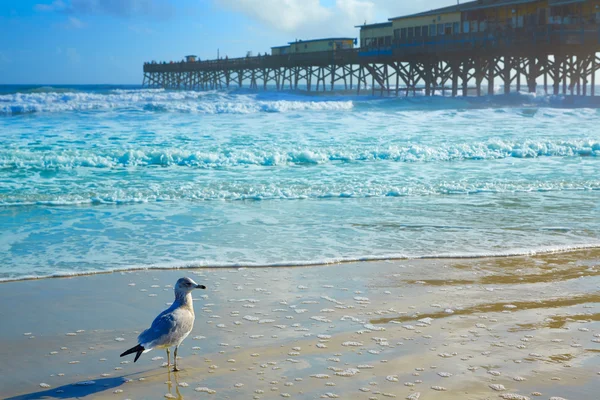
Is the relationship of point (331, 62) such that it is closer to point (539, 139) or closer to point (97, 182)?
point (539, 139)

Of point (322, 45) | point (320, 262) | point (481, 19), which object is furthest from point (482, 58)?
point (320, 262)

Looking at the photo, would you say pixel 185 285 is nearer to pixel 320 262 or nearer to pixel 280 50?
pixel 320 262

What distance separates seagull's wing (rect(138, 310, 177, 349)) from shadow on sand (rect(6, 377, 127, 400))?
319 mm

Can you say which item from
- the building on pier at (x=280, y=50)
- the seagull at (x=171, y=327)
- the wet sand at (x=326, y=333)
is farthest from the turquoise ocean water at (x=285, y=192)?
the building on pier at (x=280, y=50)

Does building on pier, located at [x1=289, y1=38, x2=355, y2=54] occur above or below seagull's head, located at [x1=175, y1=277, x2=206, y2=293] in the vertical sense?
above

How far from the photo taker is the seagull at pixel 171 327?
153 inches

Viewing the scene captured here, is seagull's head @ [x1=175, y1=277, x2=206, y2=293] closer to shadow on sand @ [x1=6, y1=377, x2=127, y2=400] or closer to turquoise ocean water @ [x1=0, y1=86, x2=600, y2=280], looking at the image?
shadow on sand @ [x1=6, y1=377, x2=127, y2=400]

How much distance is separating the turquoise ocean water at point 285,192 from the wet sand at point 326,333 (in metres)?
0.70

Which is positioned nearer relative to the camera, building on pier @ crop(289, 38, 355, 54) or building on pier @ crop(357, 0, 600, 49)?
building on pier @ crop(357, 0, 600, 49)

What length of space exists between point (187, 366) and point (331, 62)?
46.3 meters

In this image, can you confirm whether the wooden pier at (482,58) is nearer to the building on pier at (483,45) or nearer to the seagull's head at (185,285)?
the building on pier at (483,45)

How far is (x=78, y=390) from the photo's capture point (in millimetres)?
3924

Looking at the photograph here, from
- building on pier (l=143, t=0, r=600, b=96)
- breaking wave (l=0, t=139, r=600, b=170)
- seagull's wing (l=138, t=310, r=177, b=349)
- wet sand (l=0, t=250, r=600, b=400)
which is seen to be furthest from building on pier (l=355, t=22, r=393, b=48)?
seagull's wing (l=138, t=310, r=177, b=349)

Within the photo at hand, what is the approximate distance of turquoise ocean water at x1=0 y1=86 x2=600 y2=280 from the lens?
7328mm
